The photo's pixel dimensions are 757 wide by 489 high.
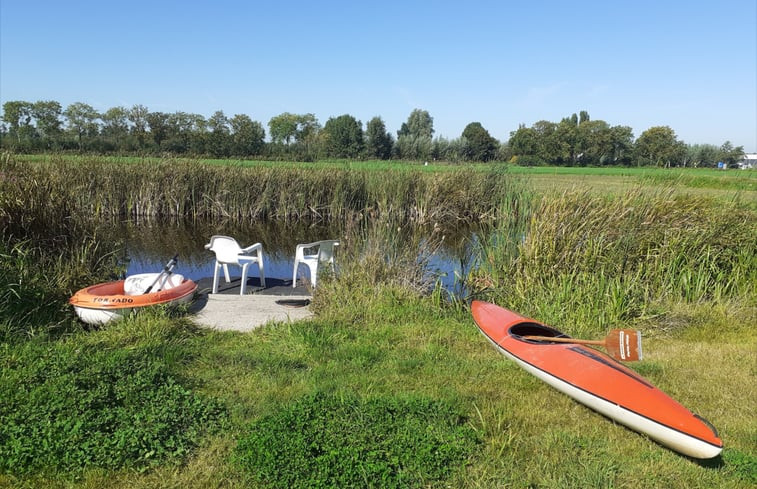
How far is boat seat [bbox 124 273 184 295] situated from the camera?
6434 millimetres

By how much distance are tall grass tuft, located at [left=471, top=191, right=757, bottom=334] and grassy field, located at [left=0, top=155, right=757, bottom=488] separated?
0.09ft

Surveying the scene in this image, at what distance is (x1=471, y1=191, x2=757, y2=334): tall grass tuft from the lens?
6531 mm

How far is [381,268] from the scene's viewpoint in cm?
681

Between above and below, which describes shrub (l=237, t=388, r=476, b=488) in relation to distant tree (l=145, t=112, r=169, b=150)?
below

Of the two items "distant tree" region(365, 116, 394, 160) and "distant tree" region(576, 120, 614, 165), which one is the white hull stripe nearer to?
"distant tree" region(365, 116, 394, 160)

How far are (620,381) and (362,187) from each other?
15.7 metres

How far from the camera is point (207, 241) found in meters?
15.1

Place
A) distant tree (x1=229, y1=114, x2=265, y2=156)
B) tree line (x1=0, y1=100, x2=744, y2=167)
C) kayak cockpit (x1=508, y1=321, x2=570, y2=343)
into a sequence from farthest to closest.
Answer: distant tree (x1=229, y1=114, x2=265, y2=156) < tree line (x1=0, y1=100, x2=744, y2=167) < kayak cockpit (x1=508, y1=321, x2=570, y2=343)

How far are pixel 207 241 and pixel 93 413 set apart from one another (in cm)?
1223

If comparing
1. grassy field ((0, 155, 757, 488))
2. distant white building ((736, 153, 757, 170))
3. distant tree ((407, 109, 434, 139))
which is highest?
distant tree ((407, 109, 434, 139))

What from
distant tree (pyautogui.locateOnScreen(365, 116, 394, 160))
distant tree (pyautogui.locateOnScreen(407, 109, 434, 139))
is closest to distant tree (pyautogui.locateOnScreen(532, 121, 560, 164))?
distant tree (pyautogui.locateOnScreen(407, 109, 434, 139))

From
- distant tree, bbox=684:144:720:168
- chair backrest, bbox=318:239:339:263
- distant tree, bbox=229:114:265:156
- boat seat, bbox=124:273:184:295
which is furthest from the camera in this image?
distant tree, bbox=229:114:265:156

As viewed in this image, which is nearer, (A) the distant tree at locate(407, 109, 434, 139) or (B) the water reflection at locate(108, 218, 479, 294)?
(B) the water reflection at locate(108, 218, 479, 294)

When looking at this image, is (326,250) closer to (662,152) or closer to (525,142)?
(662,152)
